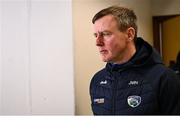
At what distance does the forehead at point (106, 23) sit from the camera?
1044 mm

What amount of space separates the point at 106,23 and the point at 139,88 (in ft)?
0.93

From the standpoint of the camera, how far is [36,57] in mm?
1832

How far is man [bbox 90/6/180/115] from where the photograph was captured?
950 millimetres

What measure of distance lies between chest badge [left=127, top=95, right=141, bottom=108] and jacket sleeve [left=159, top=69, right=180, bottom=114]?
8 cm

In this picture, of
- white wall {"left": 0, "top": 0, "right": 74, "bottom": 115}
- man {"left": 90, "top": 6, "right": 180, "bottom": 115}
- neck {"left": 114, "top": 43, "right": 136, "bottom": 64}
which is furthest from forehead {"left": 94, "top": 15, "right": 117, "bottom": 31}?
white wall {"left": 0, "top": 0, "right": 74, "bottom": 115}

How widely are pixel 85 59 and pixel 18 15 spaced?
2.06 ft

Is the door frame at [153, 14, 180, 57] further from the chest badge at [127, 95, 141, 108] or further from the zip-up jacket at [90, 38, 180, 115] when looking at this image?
the chest badge at [127, 95, 141, 108]

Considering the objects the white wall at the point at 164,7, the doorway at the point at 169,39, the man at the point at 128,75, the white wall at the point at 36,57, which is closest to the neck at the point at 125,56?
the man at the point at 128,75

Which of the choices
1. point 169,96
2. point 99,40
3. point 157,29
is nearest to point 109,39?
point 99,40

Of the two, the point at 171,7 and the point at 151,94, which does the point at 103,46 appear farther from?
the point at 171,7

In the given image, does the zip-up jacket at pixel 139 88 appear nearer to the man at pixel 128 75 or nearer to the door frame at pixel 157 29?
the man at pixel 128 75

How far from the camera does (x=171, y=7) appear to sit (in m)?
2.74

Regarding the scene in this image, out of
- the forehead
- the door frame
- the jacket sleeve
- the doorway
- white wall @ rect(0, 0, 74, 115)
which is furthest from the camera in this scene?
the doorway

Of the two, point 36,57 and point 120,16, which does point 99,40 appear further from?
point 36,57
